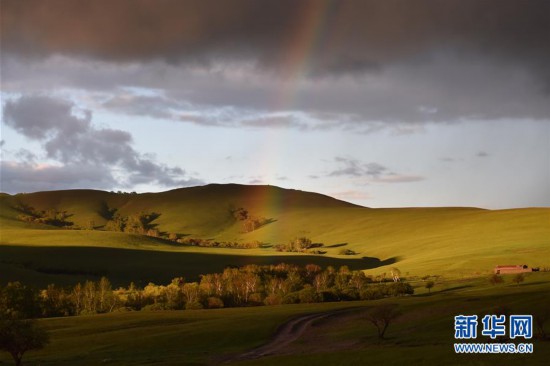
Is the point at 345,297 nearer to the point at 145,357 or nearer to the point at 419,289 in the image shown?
the point at 419,289

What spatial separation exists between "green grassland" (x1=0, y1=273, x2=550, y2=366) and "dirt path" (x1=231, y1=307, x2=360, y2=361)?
3.64 feet

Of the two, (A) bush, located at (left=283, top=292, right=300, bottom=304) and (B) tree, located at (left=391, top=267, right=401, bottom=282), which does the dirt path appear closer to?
(A) bush, located at (left=283, top=292, right=300, bottom=304)

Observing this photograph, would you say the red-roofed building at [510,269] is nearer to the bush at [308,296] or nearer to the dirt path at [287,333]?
the bush at [308,296]

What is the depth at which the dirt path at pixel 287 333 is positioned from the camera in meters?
64.9

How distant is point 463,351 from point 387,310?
61.8ft

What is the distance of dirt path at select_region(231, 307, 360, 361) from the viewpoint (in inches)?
2554

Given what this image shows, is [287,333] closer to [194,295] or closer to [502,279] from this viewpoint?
[194,295]

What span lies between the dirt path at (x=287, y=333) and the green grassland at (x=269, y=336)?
1111 millimetres

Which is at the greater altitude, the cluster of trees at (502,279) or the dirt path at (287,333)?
the cluster of trees at (502,279)

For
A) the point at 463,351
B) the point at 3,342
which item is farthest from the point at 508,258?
the point at 3,342

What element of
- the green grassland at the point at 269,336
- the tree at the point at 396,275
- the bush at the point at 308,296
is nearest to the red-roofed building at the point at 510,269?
the tree at the point at 396,275

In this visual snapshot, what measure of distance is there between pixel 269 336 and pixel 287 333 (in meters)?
2.70

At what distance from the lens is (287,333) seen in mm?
76188

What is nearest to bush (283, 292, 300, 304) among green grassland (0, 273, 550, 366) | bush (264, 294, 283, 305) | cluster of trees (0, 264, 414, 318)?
cluster of trees (0, 264, 414, 318)
